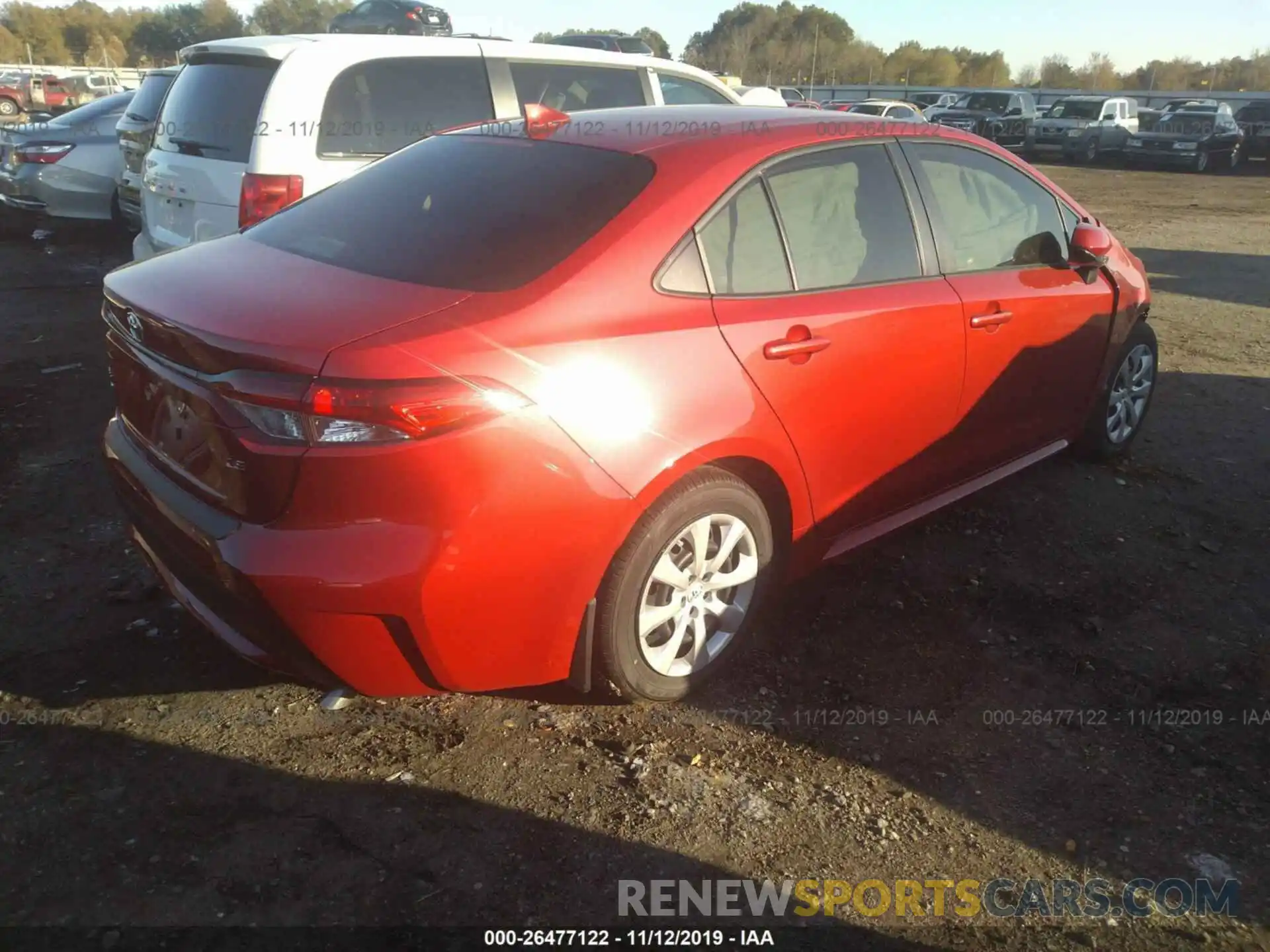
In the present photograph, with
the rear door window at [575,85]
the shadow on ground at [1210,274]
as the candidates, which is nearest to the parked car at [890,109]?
the shadow on ground at [1210,274]

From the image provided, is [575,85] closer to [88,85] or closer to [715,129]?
[715,129]

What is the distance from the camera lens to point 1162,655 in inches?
134

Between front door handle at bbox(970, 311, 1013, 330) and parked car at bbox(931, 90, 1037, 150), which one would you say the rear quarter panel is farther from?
parked car at bbox(931, 90, 1037, 150)

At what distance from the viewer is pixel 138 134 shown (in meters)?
7.95

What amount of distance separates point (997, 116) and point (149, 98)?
24169mm

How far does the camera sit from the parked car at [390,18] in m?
18.6

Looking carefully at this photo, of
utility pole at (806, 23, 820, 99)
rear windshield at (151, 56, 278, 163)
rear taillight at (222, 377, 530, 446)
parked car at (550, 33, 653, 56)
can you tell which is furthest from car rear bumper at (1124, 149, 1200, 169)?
utility pole at (806, 23, 820, 99)

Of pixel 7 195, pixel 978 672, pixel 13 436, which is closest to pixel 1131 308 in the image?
pixel 978 672

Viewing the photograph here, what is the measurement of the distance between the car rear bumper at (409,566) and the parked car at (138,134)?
615 centimetres

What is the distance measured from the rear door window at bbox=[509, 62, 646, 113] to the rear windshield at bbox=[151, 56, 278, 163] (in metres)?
1.68

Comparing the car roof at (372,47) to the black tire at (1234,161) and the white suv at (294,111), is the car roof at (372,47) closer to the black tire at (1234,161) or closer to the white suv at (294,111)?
the white suv at (294,111)

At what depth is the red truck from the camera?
93.9ft

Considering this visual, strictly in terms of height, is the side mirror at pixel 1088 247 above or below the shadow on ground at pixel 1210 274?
above

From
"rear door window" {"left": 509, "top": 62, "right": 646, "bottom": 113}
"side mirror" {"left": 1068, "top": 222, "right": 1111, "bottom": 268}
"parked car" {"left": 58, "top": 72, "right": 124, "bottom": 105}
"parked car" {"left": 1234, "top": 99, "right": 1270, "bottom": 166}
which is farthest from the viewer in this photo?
"parked car" {"left": 58, "top": 72, "right": 124, "bottom": 105}
